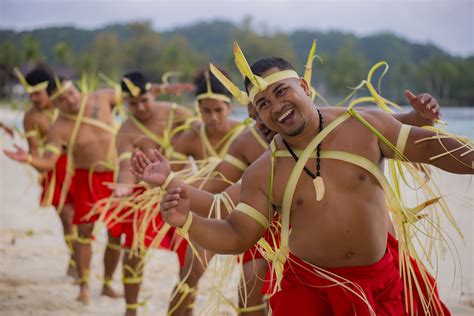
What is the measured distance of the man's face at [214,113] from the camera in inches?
179

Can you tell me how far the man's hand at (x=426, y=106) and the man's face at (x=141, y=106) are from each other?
110 inches

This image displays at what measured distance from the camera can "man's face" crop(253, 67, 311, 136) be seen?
261 cm

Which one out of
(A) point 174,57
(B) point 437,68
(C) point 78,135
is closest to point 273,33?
(A) point 174,57

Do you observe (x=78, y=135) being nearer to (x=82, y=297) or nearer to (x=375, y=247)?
(x=82, y=297)

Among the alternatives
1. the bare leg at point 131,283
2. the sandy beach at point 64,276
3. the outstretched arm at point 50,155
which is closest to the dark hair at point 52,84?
the outstretched arm at point 50,155

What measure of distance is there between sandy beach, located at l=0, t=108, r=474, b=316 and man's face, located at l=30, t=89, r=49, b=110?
897 mm

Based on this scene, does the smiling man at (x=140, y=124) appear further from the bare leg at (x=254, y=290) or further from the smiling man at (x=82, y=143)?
the bare leg at (x=254, y=290)

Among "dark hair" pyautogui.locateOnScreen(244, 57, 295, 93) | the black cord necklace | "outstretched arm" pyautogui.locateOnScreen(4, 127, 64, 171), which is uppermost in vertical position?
"dark hair" pyautogui.locateOnScreen(244, 57, 295, 93)

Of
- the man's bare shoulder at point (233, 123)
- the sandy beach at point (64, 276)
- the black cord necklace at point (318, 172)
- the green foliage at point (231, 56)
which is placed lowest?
the green foliage at point (231, 56)

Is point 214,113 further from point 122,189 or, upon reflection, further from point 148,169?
point 148,169

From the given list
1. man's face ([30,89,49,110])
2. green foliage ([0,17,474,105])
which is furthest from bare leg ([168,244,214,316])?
green foliage ([0,17,474,105])

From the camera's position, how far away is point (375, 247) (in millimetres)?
2719

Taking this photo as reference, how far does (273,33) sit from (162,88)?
60131 mm

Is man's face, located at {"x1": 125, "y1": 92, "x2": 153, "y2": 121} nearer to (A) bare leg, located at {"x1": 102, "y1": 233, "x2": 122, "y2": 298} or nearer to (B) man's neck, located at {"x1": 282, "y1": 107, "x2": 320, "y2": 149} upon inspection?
(A) bare leg, located at {"x1": 102, "y1": 233, "x2": 122, "y2": 298}
